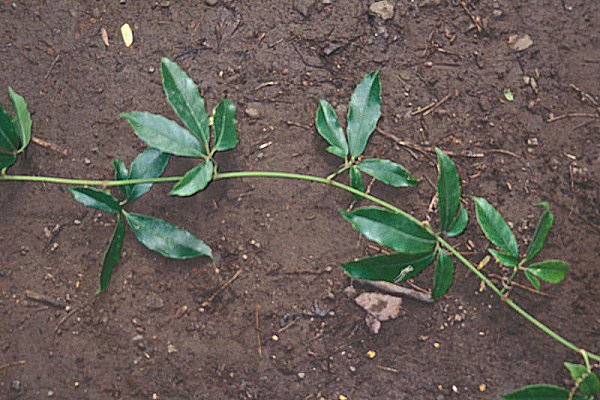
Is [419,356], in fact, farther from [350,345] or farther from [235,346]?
[235,346]

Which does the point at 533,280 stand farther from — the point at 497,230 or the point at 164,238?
the point at 164,238

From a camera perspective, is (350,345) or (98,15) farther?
(98,15)

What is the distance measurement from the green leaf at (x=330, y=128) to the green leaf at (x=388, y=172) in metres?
0.05

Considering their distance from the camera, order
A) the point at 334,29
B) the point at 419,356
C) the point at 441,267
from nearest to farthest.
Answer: the point at 441,267, the point at 419,356, the point at 334,29

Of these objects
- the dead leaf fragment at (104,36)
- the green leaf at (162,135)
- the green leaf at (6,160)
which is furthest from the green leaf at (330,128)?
the green leaf at (6,160)

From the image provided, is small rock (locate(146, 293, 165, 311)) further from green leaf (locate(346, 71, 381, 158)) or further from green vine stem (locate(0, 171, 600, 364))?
green leaf (locate(346, 71, 381, 158))

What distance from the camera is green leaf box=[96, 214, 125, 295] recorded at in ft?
4.44

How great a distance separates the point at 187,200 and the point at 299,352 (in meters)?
0.40

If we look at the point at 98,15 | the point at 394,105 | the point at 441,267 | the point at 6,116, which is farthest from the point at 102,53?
the point at 441,267

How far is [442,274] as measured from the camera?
4.23 ft

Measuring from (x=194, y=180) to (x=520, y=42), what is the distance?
0.79 m

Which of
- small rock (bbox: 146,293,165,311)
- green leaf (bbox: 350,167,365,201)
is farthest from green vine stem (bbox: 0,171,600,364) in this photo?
small rock (bbox: 146,293,165,311)

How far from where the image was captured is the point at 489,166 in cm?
146

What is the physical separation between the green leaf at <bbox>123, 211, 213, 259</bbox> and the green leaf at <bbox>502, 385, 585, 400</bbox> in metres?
0.64
